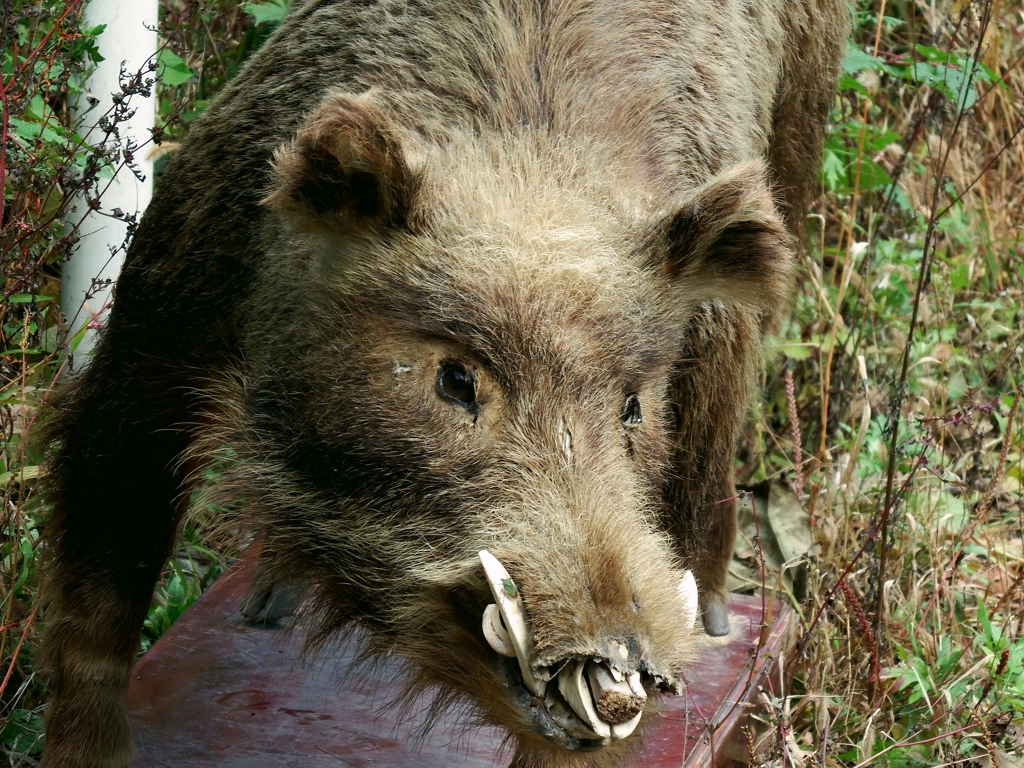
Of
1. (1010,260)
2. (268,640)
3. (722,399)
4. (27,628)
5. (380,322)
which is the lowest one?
(1010,260)

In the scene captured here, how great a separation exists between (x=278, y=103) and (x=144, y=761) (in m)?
1.76

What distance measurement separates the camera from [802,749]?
424cm

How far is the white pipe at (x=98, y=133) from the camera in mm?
4547

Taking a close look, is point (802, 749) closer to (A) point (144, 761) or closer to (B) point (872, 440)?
(B) point (872, 440)

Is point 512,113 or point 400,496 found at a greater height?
point 512,113

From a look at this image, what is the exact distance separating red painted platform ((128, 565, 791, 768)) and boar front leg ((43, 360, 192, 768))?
0.15m

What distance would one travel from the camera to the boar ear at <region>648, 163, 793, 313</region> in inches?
124

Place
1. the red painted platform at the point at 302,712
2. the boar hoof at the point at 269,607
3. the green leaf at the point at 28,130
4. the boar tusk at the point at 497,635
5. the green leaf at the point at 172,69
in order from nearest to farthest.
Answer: the boar tusk at the point at 497,635, the red painted platform at the point at 302,712, the green leaf at the point at 28,130, the boar hoof at the point at 269,607, the green leaf at the point at 172,69

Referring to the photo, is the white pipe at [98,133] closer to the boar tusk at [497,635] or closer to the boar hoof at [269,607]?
the boar hoof at [269,607]

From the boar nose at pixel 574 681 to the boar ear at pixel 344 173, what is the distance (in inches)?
35.5

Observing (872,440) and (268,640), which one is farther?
(872,440)

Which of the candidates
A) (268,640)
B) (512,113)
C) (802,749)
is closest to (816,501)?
(802,749)

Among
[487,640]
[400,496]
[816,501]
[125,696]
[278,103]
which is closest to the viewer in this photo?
[487,640]

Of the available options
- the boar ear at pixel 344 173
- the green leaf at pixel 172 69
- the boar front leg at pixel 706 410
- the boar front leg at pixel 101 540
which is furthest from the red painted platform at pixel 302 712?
the green leaf at pixel 172 69
